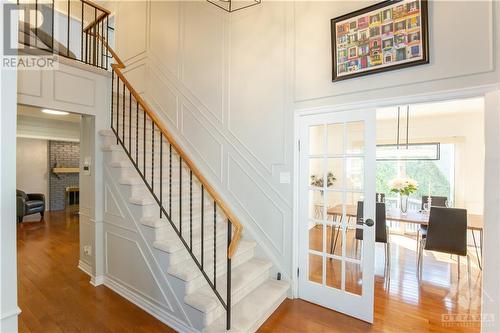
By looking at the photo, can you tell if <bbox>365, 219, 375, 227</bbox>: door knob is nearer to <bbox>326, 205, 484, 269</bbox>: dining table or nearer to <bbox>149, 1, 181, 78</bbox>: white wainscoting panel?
<bbox>326, 205, 484, 269</bbox>: dining table

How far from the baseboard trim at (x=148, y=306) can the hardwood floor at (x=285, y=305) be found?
0.14 ft

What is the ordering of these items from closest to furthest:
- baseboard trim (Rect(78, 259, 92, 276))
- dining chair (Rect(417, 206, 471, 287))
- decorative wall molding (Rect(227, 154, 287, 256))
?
decorative wall molding (Rect(227, 154, 287, 256)), dining chair (Rect(417, 206, 471, 287)), baseboard trim (Rect(78, 259, 92, 276))

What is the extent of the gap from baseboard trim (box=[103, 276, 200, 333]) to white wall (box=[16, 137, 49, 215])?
223 inches

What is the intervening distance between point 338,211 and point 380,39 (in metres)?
1.76

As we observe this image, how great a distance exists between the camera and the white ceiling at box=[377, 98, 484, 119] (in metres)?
4.39

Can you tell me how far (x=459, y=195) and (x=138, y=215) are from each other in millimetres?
6152

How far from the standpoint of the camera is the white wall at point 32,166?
22.7 ft

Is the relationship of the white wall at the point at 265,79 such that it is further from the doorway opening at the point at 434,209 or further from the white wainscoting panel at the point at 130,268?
the white wainscoting panel at the point at 130,268

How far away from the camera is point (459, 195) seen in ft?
16.5

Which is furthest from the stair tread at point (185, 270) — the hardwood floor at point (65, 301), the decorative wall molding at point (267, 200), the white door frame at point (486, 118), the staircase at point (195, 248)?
the white door frame at point (486, 118)

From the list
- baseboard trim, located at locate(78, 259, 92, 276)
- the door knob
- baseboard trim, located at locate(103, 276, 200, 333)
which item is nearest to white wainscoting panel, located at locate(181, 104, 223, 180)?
baseboard trim, located at locate(103, 276, 200, 333)

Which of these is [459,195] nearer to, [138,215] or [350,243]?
[350,243]

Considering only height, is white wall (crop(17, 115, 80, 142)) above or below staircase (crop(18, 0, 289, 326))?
above

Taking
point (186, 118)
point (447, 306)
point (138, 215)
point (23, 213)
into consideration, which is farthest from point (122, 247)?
point (23, 213)
